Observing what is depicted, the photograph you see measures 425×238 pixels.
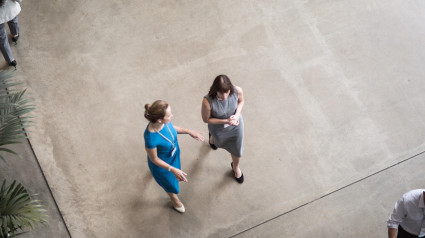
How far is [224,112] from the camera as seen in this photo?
395 cm

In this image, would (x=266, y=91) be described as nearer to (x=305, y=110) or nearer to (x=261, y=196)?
(x=305, y=110)

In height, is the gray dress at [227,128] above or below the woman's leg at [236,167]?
above

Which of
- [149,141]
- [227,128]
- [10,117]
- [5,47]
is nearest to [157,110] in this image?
[149,141]

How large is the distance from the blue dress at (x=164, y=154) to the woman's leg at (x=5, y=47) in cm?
240

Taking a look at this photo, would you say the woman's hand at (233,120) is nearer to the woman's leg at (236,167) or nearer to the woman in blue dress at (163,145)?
the woman in blue dress at (163,145)

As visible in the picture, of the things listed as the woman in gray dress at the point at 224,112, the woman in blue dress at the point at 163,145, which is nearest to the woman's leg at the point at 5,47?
the woman in blue dress at the point at 163,145

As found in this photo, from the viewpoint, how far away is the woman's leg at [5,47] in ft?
15.9

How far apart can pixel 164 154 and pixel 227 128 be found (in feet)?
2.19

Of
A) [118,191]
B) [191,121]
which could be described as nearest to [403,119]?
[191,121]

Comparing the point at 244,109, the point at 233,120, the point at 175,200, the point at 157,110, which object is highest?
the point at 157,110

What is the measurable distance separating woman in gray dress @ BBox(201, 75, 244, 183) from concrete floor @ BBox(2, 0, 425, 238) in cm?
70

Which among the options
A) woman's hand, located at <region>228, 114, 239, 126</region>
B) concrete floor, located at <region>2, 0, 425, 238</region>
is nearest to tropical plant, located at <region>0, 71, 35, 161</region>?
concrete floor, located at <region>2, 0, 425, 238</region>

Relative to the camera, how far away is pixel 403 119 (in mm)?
5133

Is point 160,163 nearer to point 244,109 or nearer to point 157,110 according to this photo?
point 157,110
